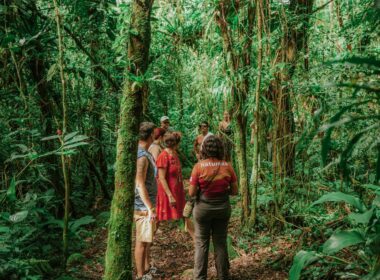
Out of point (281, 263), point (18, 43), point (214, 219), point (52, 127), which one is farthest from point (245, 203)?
point (18, 43)

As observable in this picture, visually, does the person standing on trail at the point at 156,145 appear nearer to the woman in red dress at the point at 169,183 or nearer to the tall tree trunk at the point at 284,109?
the woman in red dress at the point at 169,183

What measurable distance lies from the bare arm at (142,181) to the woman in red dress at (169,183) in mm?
580

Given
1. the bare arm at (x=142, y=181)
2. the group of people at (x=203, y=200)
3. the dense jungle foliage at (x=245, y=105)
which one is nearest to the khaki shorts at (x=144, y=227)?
the group of people at (x=203, y=200)

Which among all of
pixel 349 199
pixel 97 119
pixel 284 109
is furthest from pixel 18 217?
pixel 97 119

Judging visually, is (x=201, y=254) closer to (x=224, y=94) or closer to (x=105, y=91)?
(x=224, y=94)

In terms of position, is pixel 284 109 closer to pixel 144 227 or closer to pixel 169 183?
pixel 169 183

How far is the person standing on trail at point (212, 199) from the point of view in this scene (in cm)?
389

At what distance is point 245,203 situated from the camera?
5.47 m

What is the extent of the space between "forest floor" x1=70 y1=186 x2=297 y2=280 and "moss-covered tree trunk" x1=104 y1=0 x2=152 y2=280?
1.71m

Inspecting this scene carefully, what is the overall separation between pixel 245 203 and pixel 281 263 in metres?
1.27

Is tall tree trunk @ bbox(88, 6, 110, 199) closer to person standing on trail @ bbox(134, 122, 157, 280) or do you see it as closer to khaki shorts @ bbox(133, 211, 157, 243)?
person standing on trail @ bbox(134, 122, 157, 280)

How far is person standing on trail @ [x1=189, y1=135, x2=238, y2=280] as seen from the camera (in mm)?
3891

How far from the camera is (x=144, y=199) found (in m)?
4.06

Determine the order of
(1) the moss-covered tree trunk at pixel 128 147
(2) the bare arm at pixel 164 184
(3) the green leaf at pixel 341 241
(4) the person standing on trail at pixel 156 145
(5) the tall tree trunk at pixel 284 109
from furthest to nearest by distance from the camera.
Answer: (4) the person standing on trail at pixel 156 145, (5) the tall tree trunk at pixel 284 109, (2) the bare arm at pixel 164 184, (1) the moss-covered tree trunk at pixel 128 147, (3) the green leaf at pixel 341 241
